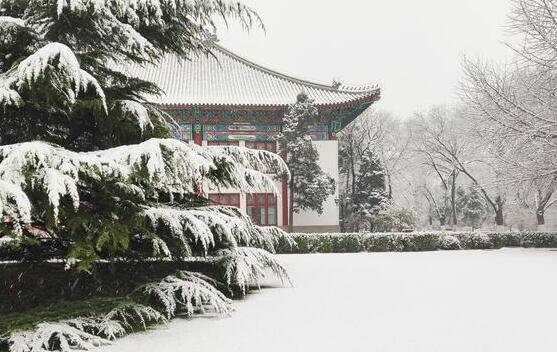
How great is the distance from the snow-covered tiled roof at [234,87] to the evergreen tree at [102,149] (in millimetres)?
14577

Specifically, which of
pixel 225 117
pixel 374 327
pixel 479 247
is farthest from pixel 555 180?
pixel 374 327

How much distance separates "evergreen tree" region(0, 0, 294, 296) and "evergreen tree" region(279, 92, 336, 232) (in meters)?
12.9

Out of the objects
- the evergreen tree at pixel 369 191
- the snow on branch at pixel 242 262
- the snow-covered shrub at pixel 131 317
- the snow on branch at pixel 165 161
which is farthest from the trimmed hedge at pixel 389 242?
the snow-covered shrub at pixel 131 317

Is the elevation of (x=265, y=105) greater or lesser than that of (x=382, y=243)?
greater

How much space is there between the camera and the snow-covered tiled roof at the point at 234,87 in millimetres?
21484

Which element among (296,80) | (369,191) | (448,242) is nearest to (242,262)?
(448,242)

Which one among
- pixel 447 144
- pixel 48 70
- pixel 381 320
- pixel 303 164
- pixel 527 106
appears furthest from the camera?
pixel 447 144

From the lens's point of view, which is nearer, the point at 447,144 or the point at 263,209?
the point at 263,209

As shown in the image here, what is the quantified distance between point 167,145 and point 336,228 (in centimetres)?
1810

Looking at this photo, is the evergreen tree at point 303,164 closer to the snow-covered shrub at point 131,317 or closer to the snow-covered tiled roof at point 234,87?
the snow-covered tiled roof at point 234,87

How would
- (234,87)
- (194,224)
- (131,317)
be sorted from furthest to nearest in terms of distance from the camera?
1. (234,87)
2. (194,224)
3. (131,317)

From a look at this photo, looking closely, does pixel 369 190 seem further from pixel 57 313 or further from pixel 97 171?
pixel 97 171

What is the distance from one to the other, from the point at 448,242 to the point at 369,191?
9.27 m

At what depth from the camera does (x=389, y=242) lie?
57.4 ft
